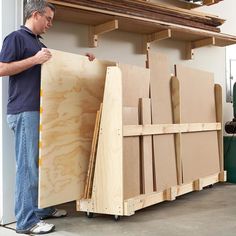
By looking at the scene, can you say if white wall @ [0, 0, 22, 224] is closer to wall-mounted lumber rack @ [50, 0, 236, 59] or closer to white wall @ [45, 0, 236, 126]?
wall-mounted lumber rack @ [50, 0, 236, 59]

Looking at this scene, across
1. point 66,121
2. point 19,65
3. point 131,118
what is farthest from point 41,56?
point 131,118

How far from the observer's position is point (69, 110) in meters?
2.65

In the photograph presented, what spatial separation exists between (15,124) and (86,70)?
26.6 inches

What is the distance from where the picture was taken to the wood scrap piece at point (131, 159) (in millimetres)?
2650

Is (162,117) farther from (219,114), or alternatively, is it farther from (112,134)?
(219,114)

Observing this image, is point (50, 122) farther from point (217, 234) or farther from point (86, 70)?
point (217, 234)

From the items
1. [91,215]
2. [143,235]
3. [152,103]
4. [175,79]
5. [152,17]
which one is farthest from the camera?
[152,17]

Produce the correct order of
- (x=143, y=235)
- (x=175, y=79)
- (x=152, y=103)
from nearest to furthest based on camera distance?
(x=143, y=235) < (x=152, y=103) < (x=175, y=79)

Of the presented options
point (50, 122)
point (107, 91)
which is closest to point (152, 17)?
point (107, 91)

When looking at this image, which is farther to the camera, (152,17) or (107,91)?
(152,17)

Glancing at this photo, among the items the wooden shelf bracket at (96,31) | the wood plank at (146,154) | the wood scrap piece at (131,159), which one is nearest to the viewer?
the wood scrap piece at (131,159)

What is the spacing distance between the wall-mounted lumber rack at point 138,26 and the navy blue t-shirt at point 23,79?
22.3 inches

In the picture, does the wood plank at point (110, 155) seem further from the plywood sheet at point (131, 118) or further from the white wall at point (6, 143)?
the white wall at point (6, 143)

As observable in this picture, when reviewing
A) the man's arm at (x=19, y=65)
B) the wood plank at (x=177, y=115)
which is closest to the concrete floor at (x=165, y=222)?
the wood plank at (x=177, y=115)
